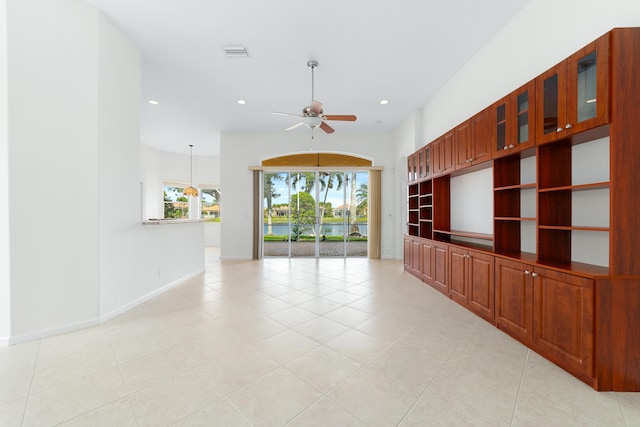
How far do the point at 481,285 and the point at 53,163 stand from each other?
4.88 meters

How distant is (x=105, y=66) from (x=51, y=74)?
552 millimetres

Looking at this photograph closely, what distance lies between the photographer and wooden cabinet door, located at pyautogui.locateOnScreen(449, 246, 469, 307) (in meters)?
3.30

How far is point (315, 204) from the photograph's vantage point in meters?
7.27

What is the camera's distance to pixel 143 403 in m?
1.64

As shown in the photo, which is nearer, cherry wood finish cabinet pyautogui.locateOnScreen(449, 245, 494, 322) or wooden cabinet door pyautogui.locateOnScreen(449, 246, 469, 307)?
cherry wood finish cabinet pyautogui.locateOnScreen(449, 245, 494, 322)

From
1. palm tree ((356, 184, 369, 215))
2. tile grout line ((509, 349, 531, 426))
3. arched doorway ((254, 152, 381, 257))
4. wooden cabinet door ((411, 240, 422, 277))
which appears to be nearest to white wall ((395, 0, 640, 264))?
wooden cabinet door ((411, 240, 422, 277))

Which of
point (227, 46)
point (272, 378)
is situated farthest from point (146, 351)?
point (227, 46)

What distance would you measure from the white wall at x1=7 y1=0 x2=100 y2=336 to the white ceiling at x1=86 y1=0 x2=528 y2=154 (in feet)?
1.88

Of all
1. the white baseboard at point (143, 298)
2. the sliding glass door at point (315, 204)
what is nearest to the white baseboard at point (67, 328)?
the white baseboard at point (143, 298)

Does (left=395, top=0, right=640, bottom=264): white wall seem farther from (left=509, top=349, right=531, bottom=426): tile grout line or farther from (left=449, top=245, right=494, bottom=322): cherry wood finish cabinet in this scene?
(left=509, top=349, right=531, bottom=426): tile grout line

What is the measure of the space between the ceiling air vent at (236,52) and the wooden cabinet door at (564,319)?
4338 mm

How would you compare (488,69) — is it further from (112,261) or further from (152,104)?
(152,104)

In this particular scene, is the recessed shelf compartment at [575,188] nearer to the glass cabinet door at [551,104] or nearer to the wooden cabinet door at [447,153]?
the glass cabinet door at [551,104]

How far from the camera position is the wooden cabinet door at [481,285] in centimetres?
281
